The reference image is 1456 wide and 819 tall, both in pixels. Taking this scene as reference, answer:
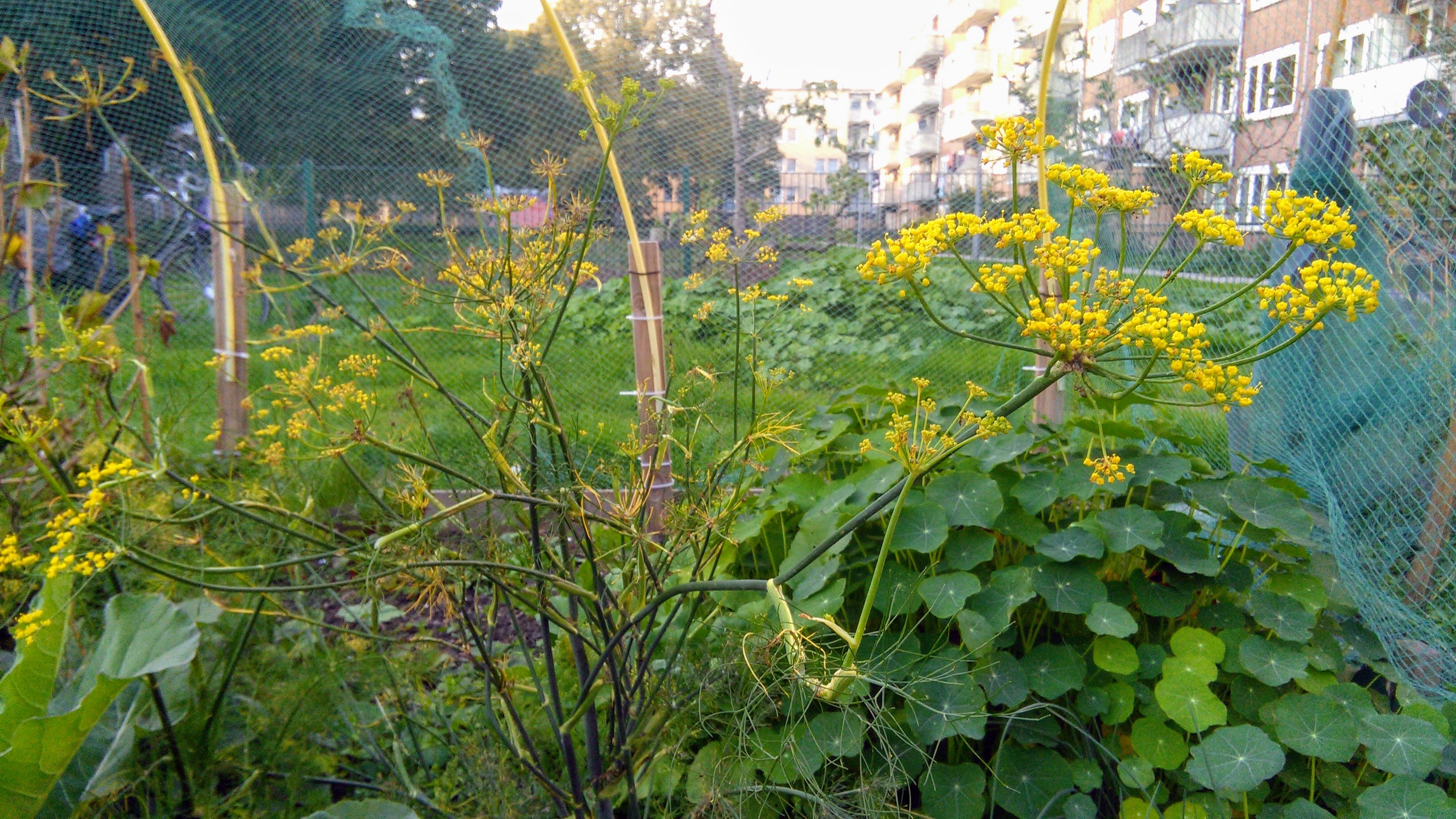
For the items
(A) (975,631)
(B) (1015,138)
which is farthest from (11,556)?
(A) (975,631)

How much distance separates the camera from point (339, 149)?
3.79 metres

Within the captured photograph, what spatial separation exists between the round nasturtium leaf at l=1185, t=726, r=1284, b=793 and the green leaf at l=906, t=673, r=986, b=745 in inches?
14.1

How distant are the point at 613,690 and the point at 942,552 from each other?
2.62 ft

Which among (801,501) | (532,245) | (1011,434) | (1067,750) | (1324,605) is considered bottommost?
(1067,750)

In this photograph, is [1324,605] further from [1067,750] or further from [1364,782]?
[1067,750]

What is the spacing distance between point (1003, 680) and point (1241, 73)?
1960mm

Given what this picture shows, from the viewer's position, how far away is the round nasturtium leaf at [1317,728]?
1502 millimetres

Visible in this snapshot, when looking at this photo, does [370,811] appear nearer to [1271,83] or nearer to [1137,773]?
[1137,773]

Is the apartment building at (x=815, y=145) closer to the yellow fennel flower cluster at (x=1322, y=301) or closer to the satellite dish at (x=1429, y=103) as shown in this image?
the satellite dish at (x=1429, y=103)

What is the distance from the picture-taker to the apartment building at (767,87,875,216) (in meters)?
3.67

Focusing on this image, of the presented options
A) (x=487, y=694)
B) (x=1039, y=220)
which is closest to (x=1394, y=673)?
(x=1039, y=220)

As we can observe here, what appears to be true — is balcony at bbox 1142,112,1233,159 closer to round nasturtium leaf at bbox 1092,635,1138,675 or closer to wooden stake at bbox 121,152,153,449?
round nasturtium leaf at bbox 1092,635,1138,675

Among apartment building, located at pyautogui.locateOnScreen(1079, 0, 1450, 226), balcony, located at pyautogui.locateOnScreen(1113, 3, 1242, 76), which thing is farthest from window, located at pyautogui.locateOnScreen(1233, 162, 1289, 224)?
balcony, located at pyautogui.locateOnScreen(1113, 3, 1242, 76)

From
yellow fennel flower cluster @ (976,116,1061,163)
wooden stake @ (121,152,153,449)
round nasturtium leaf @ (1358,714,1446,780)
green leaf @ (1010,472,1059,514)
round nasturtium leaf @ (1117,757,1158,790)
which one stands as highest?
yellow fennel flower cluster @ (976,116,1061,163)
